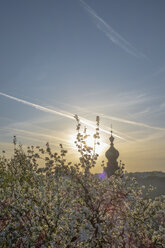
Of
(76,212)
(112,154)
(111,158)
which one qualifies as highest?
(112,154)

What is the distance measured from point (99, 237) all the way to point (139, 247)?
5.90 ft

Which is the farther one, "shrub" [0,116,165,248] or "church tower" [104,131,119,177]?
"church tower" [104,131,119,177]

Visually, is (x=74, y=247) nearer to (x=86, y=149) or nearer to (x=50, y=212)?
(x=50, y=212)

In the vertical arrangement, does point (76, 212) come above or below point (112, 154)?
below


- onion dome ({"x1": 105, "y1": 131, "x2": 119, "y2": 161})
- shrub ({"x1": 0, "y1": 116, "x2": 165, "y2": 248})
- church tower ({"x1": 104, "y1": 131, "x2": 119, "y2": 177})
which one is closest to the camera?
shrub ({"x1": 0, "y1": 116, "x2": 165, "y2": 248})

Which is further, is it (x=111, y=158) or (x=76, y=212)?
(x=111, y=158)

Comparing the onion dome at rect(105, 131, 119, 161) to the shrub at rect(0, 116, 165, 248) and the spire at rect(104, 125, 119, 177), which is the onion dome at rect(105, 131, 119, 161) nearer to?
the spire at rect(104, 125, 119, 177)

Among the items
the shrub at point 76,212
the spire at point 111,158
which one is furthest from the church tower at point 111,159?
the shrub at point 76,212

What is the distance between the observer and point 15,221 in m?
7.40

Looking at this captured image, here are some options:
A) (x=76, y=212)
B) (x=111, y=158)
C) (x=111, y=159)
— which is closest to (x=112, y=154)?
(x=111, y=158)

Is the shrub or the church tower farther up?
the church tower

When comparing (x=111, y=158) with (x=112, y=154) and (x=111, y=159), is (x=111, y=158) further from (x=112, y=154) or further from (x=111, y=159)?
(x=112, y=154)

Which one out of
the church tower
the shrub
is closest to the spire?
the church tower

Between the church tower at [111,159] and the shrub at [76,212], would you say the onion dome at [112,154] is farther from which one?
the shrub at [76,212]
